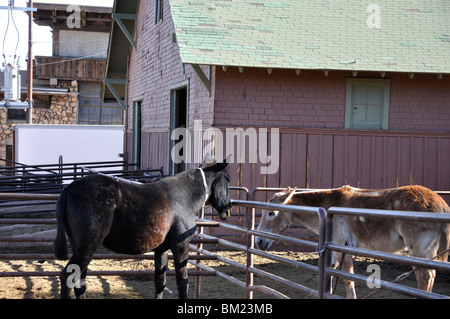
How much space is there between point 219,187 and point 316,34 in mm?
7351

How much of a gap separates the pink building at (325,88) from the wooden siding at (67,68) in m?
19.9

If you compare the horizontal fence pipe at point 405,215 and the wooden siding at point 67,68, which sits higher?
the wooden siding at point 67,68

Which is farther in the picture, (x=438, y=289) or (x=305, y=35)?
(x=305, y=35)

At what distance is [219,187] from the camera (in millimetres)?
6453

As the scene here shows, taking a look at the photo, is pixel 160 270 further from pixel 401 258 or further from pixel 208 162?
pixel 401 258

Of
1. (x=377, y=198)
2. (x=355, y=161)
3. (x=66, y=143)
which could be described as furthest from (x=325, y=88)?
(x=66, y=143)

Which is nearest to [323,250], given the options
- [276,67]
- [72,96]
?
[276,67]

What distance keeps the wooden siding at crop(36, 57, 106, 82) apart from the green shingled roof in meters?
20.3

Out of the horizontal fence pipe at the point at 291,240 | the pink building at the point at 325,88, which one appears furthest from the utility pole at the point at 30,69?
the horizontal fence pipe at the point at 291,240

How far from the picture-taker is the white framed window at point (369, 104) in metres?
12.9

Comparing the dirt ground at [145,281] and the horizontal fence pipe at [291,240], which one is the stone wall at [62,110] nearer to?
the dirt ground at [145,281]
